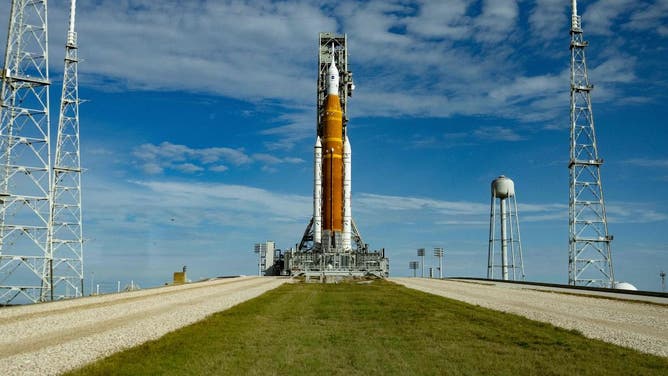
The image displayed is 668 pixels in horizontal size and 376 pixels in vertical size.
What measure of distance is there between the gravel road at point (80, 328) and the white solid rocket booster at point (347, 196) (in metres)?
38.5

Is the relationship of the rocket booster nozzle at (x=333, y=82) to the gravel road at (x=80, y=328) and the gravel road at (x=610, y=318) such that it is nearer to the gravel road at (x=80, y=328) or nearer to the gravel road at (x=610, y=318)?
the gravel road at (x=80, y=328)

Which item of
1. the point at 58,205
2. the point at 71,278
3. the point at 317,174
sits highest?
the point at 317,174

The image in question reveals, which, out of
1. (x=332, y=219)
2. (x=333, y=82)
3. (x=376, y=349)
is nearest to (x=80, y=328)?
(x=376, y=349)

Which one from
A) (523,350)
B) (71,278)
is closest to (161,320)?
(523,350)

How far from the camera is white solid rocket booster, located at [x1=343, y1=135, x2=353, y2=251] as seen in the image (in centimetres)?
6756

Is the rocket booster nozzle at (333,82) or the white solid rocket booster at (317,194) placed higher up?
the rocket booster nozzle at (333,82)

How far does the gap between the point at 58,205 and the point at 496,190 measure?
45.5 m

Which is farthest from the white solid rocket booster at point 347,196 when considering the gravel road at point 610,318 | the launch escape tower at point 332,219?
the gravel road at point 610,318

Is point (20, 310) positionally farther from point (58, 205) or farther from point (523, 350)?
point (58, 205)

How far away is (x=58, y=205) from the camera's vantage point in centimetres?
5381

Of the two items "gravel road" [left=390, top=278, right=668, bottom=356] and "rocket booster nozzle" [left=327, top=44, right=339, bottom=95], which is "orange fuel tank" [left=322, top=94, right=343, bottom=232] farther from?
"gravel road" [left=390, top=278, right=668, bottom=356]

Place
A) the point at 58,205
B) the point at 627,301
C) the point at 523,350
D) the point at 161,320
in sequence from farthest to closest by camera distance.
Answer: the point at 58,205, the point at 627,301, the point at 161,320, the point at 523,350

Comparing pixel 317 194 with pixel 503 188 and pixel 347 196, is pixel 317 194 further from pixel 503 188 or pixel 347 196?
pixel 503 188

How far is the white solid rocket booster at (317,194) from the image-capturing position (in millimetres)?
68287
